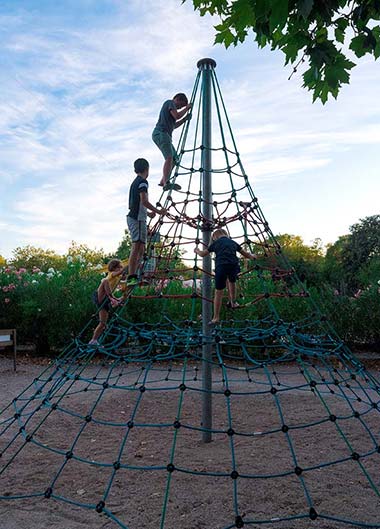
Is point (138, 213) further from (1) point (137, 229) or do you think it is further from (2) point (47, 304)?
(2) point (47, 304)

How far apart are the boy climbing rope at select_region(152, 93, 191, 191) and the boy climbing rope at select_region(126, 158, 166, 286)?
24cm

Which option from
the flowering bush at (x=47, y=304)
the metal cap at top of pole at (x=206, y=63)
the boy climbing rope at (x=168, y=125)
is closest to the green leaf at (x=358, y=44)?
the metal cap at top of pole at (x=206, y=63)

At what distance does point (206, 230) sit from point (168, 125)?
1.20m

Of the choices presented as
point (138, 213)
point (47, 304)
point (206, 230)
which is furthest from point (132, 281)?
point (47, 304)

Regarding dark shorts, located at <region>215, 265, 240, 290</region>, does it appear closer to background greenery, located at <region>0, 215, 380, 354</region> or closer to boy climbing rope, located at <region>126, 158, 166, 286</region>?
boy climbing rope, located at <region>126, 158, 166, 286</region>

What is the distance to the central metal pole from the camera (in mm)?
4539

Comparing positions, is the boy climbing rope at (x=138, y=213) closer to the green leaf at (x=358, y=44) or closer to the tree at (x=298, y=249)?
the green leaf at (x=358, y=44)

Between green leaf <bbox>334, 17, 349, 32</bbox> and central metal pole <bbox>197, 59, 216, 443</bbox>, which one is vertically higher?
green leaf <bbox>334, 17, 349, 32</bbox>

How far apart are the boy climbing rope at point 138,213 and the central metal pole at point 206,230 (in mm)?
538

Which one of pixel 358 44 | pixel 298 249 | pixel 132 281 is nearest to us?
pixel 358 44

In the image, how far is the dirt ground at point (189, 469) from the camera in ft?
9.95

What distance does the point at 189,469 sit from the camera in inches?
149

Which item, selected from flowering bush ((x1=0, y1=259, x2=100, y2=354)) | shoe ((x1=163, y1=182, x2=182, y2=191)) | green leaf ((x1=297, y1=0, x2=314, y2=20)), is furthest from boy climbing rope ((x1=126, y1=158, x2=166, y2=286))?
flowering bush ((x1=0, y1=259, x2=100, y2=354))

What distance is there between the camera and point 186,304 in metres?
9.46
